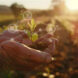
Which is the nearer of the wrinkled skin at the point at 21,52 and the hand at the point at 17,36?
the wrinkled skin at the point at 21,52

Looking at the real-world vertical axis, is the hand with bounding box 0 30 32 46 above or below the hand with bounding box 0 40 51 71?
above

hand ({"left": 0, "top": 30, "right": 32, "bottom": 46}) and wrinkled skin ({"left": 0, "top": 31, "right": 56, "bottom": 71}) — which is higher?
hand ({"left": 0, "top": 30, "right": 32, "bottom": 46})

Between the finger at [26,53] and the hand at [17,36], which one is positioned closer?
the finger at [26,53]

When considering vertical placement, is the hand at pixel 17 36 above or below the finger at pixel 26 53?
above

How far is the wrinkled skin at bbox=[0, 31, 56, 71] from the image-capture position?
125 centimetres

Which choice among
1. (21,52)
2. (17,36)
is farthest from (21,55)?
(17,36)

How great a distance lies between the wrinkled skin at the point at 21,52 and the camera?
4.09ft

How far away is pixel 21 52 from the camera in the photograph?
126 cm

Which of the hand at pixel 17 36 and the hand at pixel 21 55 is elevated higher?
the hand at pixel 17 36

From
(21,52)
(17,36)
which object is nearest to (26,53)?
(21,52)

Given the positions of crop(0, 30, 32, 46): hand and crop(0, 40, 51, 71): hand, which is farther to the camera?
crop(0, 30, 32, 46): hand

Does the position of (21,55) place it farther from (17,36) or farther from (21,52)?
(17,36)

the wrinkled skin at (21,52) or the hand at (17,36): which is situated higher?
the hand at (17,36)

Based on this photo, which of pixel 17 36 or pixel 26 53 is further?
pixel 17 36
